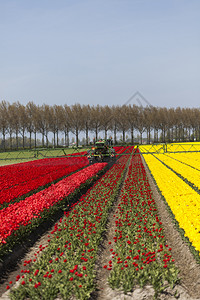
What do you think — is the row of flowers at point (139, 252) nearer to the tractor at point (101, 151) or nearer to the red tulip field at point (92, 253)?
the red tulip field at point (92, 253)

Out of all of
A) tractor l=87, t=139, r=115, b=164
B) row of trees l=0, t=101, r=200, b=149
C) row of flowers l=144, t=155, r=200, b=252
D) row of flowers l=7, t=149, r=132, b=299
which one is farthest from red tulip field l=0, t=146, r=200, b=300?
row of trees l=0, t=101, r=200, b=149

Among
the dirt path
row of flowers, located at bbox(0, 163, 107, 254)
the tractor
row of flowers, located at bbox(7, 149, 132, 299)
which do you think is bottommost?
the dirt path

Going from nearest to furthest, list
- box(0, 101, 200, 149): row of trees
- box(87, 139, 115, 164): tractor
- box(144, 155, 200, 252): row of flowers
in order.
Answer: box(144, 155, 200, 252): row of flowers → box(87, 139, 115, 164): tractor → box(0, 101, 200, 149): row of trees

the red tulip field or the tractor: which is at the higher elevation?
the tractor

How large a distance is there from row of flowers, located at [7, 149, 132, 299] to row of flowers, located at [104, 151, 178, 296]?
53cm

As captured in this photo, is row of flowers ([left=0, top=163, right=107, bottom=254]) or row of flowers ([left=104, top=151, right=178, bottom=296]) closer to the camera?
row of flowers ([left=104, top=151, right=178, bottom=296])

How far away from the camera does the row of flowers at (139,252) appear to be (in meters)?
5.25

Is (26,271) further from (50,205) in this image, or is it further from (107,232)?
(50,205)

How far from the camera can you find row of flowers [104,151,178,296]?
5246 mm

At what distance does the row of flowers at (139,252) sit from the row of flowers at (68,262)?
531 mm

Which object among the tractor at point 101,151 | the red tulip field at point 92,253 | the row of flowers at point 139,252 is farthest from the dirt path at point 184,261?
the tractor at point 101,151

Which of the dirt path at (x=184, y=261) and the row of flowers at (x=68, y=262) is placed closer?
the row of flowers at (x=68, y=262)

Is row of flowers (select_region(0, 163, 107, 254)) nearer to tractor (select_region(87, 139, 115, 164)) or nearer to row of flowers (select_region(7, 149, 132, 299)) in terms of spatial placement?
row of flowers (select_region(7, 149, 132, 299))

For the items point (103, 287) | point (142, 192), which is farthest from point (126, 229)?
point (142, 192)
